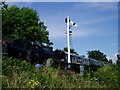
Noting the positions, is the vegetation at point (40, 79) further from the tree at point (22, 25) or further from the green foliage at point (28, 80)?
the tree at point (22, 25)

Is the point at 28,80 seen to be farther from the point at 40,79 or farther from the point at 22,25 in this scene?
the point at 22,25

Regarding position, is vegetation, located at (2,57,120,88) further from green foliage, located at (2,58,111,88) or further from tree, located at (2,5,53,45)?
tree, located at (2,5,53,45)

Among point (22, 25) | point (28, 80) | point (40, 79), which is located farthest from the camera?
point (22, 25)

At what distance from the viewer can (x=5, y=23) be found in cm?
3048

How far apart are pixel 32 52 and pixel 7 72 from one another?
10.1 metres

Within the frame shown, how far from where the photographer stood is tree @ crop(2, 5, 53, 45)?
30469mm

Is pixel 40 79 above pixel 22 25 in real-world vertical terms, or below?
below

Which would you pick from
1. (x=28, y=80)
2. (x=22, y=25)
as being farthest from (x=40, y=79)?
(x=22, y=25)

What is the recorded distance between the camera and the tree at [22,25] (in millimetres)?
30469

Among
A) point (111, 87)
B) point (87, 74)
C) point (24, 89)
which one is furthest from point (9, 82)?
point (87, 74)

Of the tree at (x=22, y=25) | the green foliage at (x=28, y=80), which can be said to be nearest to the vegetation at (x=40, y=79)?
the green foliage at (x=28, y=80)

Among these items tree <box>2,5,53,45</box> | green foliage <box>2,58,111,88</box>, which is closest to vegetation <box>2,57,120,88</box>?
green foliage <box>2,58,111,88</box>

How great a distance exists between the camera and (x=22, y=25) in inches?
1220

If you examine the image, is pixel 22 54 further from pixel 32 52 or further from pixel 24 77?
pixel 24 77
